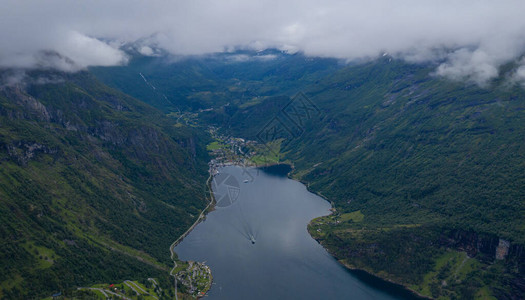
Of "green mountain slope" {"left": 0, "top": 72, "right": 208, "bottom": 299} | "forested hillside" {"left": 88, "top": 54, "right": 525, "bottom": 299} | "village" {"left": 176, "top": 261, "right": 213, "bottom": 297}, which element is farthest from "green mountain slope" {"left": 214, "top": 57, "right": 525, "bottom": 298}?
"green mountain slope" {"left": 0, "top": 72, "right": 208, "bottom": 299}

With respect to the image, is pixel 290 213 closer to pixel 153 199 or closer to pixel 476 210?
pixel 153 199

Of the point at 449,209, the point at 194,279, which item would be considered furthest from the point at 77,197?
the point at 449,209

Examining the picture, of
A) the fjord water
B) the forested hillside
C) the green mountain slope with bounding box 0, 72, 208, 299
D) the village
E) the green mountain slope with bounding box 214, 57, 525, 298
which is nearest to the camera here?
the green mountain slope with bounding box 0, 72, 208, 299

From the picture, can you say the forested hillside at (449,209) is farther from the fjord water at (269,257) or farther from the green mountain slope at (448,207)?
the fjord water at (269,257)

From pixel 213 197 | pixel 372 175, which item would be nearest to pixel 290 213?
pixel 213 197

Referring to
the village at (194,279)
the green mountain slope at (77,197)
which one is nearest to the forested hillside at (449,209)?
the village at (194,279)

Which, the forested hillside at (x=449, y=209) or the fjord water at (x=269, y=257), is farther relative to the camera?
the forested hillside at (x=449, y=209)

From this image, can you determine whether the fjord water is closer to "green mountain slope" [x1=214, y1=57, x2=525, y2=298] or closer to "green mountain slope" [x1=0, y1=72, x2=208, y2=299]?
"green mountain slope" [x1=214, y1=57, x2=525, y2=298]
